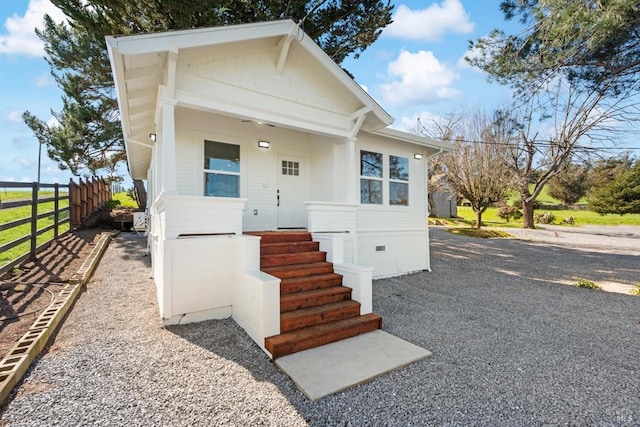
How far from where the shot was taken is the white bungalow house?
387 cm

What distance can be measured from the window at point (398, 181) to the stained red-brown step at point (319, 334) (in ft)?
13.7

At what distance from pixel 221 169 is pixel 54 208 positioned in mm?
6102

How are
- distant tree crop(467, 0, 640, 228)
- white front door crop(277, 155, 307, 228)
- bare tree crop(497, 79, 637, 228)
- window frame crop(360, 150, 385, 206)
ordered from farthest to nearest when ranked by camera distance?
bare tree crop(497, 79, 637, 228)
window frame crop(360, 150, 385, 206)
white front door crop(277, 155, 307, 228)
distant tree crop(467, 0, 640, 228)

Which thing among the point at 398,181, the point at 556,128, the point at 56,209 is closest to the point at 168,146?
the point at 398,181

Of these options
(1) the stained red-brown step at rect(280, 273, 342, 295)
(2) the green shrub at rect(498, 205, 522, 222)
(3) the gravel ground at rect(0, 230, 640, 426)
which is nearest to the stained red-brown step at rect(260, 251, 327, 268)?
(1) the stained red-brown step at rect(280, 273, 342, 295)

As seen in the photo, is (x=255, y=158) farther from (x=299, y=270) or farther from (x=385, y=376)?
(x=385, y=376)

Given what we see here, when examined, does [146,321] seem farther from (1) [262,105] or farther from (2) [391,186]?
(2) [391,186]

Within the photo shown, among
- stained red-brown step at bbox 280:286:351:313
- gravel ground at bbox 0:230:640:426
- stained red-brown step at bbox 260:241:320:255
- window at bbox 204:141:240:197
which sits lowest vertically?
gravel ground at bbox 0:230:640:426

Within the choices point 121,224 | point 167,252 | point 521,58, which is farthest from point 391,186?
point 121,224

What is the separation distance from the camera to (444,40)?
8.73 m

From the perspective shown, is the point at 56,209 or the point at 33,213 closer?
the point at 33,213

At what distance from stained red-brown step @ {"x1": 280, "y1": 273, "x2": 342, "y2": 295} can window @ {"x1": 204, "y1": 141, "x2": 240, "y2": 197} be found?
2685 millimetres

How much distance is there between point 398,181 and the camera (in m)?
7.60

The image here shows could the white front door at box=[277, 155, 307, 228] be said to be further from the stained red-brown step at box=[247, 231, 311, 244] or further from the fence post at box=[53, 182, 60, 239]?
the fence post at box=[53, 182, 60, 239]
